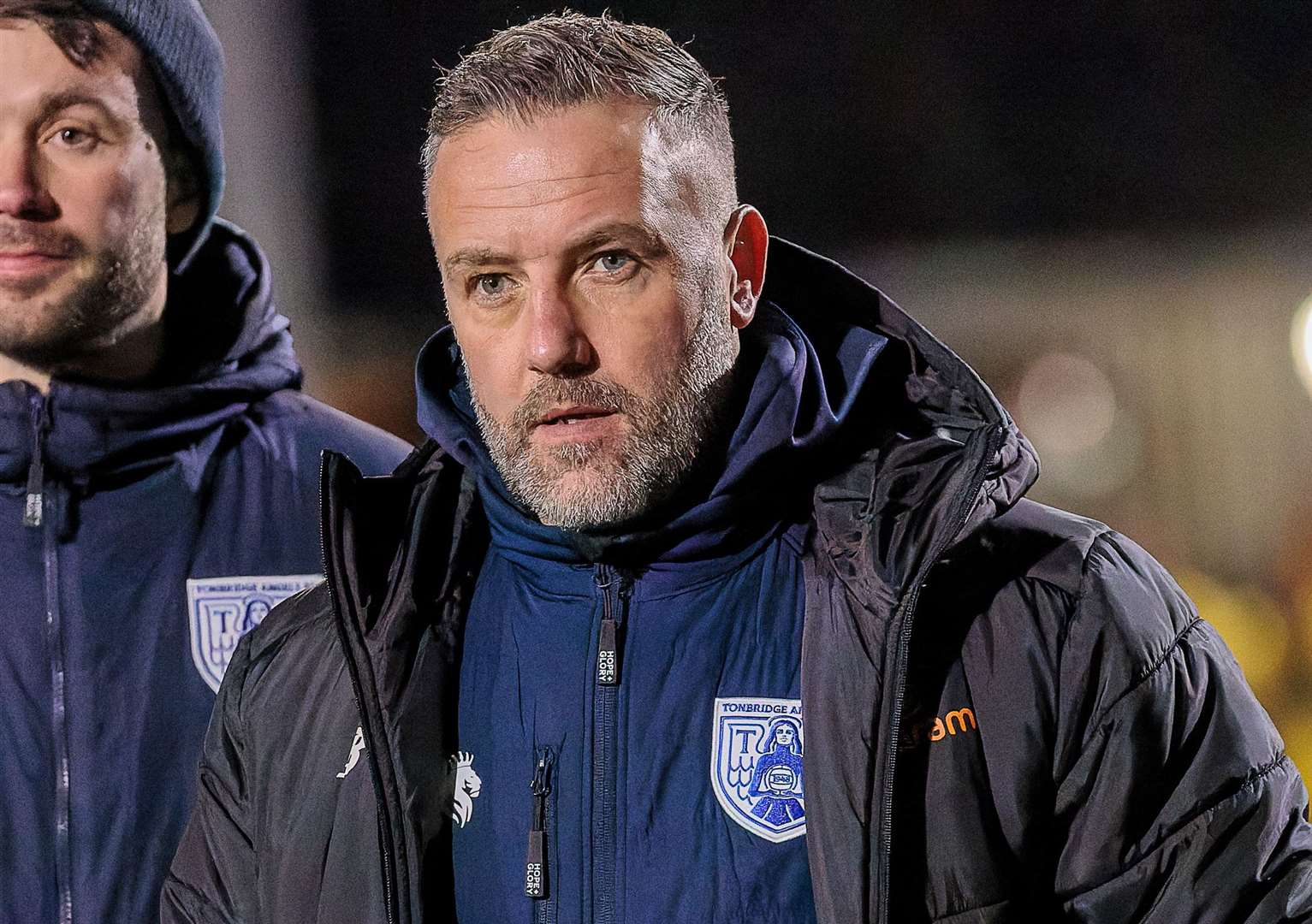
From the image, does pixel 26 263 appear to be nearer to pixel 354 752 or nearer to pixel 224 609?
pixel 224 609

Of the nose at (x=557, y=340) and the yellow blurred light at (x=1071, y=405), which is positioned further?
the yellow blurred light at (x=1071, y=405)

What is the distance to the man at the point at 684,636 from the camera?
1.49 metres

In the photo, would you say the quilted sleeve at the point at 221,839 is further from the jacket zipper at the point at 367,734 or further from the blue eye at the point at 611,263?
the blue eye at the point at 611,263

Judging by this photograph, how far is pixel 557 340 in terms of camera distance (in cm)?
163

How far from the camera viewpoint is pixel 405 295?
17.7 ft

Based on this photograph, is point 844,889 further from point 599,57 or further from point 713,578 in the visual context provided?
point 599,57

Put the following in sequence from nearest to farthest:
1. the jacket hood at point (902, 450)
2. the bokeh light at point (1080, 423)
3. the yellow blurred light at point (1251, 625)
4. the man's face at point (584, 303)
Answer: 1. the jacket hood at point (902, 450)
2. the man's face at point (584, 303)
3. the yellow blurred light at point (1251, 625)
4. the bokeh light at point (1080, 423)

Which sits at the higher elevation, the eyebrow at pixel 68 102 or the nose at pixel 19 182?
the eyebrow at pixel 68 102

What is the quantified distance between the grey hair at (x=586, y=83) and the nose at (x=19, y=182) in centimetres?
64

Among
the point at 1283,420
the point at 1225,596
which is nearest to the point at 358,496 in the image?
the point at 1225,596

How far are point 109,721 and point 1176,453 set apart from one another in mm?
4940

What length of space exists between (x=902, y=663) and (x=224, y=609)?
42.4 inches

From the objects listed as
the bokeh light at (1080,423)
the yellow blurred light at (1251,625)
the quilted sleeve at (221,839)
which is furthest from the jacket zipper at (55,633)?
the bokeh light at (1080,423)

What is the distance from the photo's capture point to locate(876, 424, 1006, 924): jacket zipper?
4.70 feet
